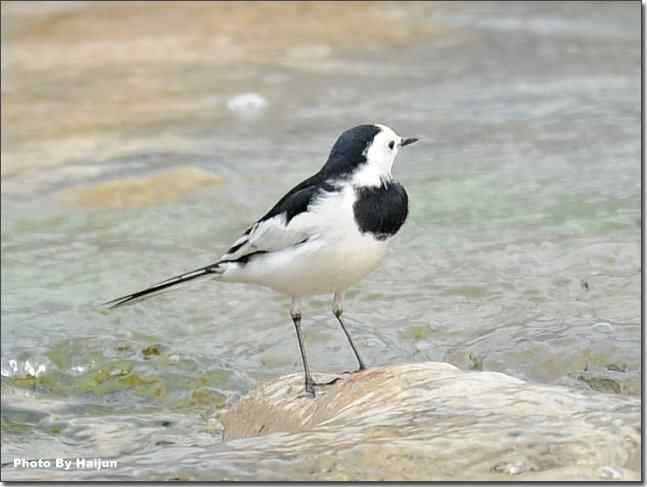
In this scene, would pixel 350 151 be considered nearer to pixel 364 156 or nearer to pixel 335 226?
pixel 364 156

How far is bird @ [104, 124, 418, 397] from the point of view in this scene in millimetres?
5512

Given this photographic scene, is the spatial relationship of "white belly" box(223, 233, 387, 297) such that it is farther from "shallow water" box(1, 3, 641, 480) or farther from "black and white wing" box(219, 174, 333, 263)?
"shallow water" box(1, 3, 641, 480)

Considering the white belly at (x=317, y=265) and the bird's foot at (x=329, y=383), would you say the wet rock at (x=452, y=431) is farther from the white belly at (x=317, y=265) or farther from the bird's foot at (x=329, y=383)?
the white belly at (x=317, y=265)

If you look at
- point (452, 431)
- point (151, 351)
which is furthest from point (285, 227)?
point (151, 351)

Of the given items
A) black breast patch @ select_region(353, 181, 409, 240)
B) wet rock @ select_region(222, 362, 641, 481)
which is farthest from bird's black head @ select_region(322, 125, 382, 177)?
wet rock @ select_region(222, 362, 641, 481)

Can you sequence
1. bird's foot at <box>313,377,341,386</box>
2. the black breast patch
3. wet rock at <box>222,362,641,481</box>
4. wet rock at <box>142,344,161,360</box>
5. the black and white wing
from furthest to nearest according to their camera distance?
1. wet rock at <box>142,344,161,360</box>
2. bird's foot at <box>313,377,341,386</box>
3. the black and white wing
4. the black breast patch
5. wet rock at <box>222,362,641,481</box>

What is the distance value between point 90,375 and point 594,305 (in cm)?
247

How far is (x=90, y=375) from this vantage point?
7668 mm

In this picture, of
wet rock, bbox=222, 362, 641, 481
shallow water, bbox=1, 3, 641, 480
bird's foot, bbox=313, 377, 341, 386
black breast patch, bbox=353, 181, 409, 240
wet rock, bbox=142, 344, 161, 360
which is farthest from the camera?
wet rock, bbox=142, 344, 161, 360

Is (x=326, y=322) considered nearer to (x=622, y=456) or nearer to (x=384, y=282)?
(x=384, y=282)

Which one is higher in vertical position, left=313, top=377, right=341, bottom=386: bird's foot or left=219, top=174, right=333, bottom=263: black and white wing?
left=219, top=174, right=333, bottom=263: black and white wing

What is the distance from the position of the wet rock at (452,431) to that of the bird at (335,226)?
44 centimetres

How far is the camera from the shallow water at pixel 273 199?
7312mm

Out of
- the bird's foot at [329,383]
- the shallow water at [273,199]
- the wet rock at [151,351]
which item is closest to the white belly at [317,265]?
the bird's foot at [329,383]
